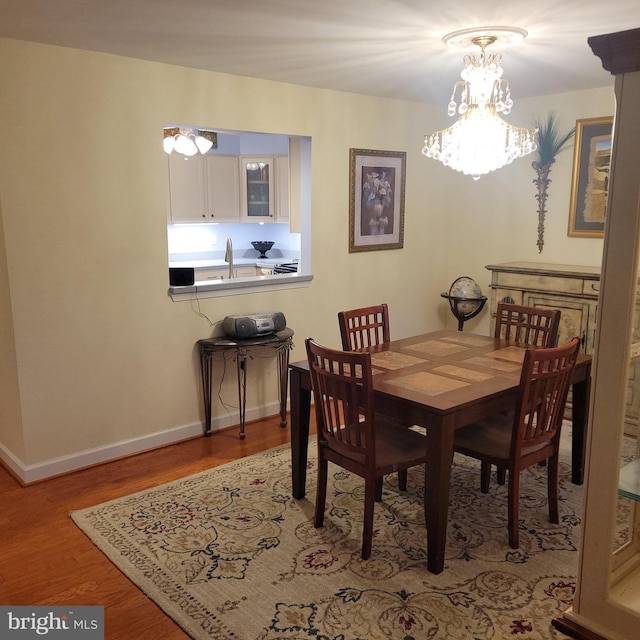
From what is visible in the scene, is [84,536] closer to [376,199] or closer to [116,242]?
[116,242]

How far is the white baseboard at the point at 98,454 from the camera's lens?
3.46m

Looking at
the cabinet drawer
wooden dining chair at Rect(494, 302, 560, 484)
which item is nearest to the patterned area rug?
wooden dining chair at Rect(494, 302, 560, 484)

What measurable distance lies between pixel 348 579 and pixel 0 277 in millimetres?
2376

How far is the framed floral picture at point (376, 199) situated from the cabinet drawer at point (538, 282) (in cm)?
90

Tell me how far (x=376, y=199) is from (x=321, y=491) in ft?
8.87

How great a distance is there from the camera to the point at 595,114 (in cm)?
458

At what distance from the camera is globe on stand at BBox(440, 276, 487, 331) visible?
513 centimetres

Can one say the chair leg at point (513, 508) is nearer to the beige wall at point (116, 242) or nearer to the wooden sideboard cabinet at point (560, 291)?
the wooden sideboard cabinet at point (560, 291)

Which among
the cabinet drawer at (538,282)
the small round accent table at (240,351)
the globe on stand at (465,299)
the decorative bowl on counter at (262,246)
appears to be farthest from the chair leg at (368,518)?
the decorative bowl on counter at (262,246)

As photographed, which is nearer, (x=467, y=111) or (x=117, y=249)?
(x=467, y=111)

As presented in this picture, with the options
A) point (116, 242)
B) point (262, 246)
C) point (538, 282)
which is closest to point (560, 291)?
point (538, 282)

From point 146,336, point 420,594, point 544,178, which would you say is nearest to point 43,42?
point 146,336

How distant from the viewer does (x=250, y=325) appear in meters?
4.03

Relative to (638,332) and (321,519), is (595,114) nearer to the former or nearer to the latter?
(638,332)
